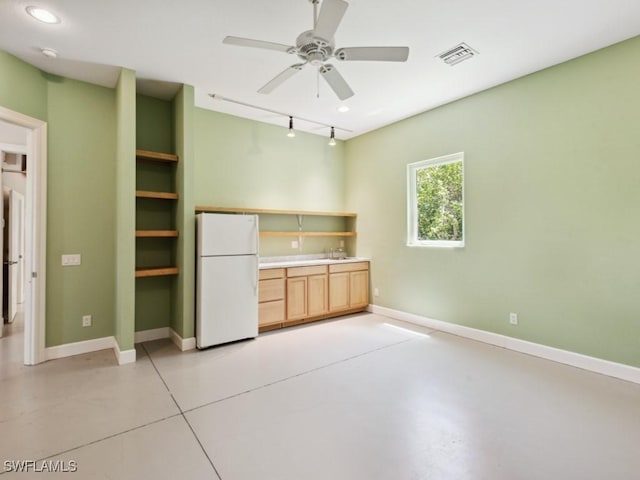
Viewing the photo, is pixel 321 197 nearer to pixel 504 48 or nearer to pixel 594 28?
pixel 504 48

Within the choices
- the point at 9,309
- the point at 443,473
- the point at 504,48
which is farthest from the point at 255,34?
the point at 9,309

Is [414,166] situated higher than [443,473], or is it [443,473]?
[414,166]

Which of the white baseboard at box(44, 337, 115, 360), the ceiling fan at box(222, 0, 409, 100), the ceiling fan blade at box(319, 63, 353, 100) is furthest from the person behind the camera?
the white baseboard at box(44, 337, 115, 360)

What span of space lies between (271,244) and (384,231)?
1858 millimetres

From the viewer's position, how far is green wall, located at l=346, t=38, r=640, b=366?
9.47 feet

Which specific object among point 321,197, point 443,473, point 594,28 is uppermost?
point 594,28

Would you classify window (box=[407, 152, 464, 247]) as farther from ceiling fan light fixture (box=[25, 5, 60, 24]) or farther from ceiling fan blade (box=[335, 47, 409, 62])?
ceiling fan light fixture (box=[25, 5, 60, 24])

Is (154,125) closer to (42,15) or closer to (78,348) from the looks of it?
(42,15)

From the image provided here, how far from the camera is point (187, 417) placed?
7.54 ft

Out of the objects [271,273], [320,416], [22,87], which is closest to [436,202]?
[271,273]

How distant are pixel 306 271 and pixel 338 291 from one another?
2.29 ft

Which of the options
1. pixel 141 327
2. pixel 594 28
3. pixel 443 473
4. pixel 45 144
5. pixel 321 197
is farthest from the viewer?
pixel 321 197

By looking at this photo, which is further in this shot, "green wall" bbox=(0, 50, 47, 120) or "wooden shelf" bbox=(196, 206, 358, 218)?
"wooden shelf" bbox=(196, 206, 358, 218)

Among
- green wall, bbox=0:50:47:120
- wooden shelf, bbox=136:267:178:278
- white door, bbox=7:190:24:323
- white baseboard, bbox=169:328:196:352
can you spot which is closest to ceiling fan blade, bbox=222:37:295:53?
green wall, bbox=0:50:47:120
